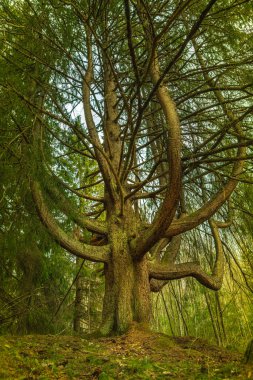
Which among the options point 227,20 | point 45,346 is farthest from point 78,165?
point 45,346

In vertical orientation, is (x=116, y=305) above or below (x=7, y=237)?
below

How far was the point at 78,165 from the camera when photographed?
5.60 m

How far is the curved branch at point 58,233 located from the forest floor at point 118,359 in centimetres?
74

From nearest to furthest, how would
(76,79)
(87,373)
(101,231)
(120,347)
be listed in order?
(87,373), (120,347), (101,231), (76,79)

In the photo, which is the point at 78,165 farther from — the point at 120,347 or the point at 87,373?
the point at 87,373

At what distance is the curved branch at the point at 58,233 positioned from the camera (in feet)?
10.5

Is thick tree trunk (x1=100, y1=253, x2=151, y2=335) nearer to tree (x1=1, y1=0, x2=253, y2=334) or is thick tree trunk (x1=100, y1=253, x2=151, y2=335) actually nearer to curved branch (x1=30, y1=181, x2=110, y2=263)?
tree (x1=1, y1=0, x2=253, y2=334)

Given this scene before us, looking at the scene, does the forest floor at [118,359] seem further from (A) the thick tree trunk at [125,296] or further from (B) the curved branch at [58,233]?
(B) the curved branch at [58,233]

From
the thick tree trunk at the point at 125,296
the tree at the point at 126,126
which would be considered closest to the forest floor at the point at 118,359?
the thick tree trunk at the point at 125,296

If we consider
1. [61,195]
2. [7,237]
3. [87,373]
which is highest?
[61,195]

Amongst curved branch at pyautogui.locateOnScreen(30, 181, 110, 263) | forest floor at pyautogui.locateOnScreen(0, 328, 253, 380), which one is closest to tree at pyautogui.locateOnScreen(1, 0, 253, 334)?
curved branch at pyautogui.locateOnScreen(30, 181, 110, 263)

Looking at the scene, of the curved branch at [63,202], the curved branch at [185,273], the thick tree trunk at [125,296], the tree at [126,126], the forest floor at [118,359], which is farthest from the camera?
the curved branch at [185,273]

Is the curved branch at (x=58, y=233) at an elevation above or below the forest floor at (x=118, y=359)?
above

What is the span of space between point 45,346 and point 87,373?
21.0 inches
